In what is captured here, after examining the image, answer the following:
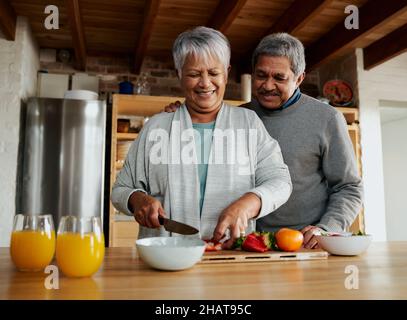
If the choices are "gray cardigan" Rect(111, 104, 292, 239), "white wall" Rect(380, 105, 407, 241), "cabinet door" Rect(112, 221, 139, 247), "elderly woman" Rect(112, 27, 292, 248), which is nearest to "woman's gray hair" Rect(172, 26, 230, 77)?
"elderly woman" Rect(112, 27, 292, 248)

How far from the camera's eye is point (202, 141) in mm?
1380

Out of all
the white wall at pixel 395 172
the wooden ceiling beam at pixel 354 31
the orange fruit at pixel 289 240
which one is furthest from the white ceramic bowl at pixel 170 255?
the white wall at pixel 395 172

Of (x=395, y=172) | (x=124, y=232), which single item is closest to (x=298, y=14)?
(x=124, y=232)

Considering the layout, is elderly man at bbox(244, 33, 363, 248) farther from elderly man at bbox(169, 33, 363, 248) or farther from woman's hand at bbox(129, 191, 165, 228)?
woman's hand at bbox(129, 191, 165, 228)

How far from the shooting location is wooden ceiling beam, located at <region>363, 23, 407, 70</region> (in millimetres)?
3607

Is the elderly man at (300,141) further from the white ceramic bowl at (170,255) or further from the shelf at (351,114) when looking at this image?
the shelf at (351,114)

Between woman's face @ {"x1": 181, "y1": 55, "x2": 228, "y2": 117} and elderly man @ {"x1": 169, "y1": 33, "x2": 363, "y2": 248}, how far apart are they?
39cm

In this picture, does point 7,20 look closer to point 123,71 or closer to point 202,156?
point 123,71

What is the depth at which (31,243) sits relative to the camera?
0.95m

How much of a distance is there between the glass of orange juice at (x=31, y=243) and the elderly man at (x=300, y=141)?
0.98 meters

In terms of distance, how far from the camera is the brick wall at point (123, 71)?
4302 mm

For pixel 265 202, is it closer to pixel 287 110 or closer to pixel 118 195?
pixel 118 195

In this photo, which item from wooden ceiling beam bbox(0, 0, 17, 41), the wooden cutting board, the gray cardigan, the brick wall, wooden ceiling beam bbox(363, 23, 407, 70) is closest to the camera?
the wooden cutting board

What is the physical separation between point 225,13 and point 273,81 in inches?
65.3
